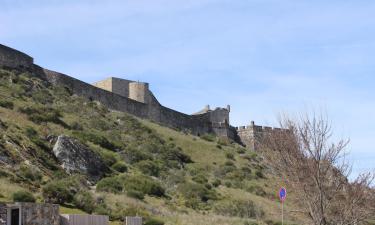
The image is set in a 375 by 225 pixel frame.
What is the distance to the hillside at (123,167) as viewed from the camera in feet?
97.3

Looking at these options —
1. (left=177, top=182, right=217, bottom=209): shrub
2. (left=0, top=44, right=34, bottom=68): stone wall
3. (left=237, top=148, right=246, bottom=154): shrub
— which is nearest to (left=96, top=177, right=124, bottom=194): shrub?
(left=177, top=182, right=217, bottom=209): shrub

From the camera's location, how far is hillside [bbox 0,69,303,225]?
2966 cm

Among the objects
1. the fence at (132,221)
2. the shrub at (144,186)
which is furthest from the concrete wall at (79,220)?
the shrub at (144,186)

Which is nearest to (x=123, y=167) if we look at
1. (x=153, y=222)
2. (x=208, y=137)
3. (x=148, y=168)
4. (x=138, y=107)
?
(x=148, y=168)

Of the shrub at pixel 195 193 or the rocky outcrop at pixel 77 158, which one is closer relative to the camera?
the rocky outcrop at pixel 77 158

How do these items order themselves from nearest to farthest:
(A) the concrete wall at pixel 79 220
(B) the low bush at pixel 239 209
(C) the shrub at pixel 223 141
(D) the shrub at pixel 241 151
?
(A) the concrete wall at pixel 79 220 → (B) the low bush at pixel 239 209 → (D) the shrub at pixel 241 151 → (C) the shrub at pixel 223 141

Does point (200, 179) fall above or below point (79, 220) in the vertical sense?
above

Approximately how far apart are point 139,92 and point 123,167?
82.4 ft

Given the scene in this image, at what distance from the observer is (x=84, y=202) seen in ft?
91.6

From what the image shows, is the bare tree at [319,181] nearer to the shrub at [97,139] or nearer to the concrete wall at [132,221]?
the concrete wall at [132,221]

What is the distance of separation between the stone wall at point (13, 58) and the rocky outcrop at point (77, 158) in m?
16.1

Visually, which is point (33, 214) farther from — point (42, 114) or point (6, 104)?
point (42, 114)

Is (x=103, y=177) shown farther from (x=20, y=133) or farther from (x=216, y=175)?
(x=216, y=175)

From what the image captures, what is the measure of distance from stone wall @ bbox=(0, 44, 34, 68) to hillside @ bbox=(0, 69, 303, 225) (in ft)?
2.85
